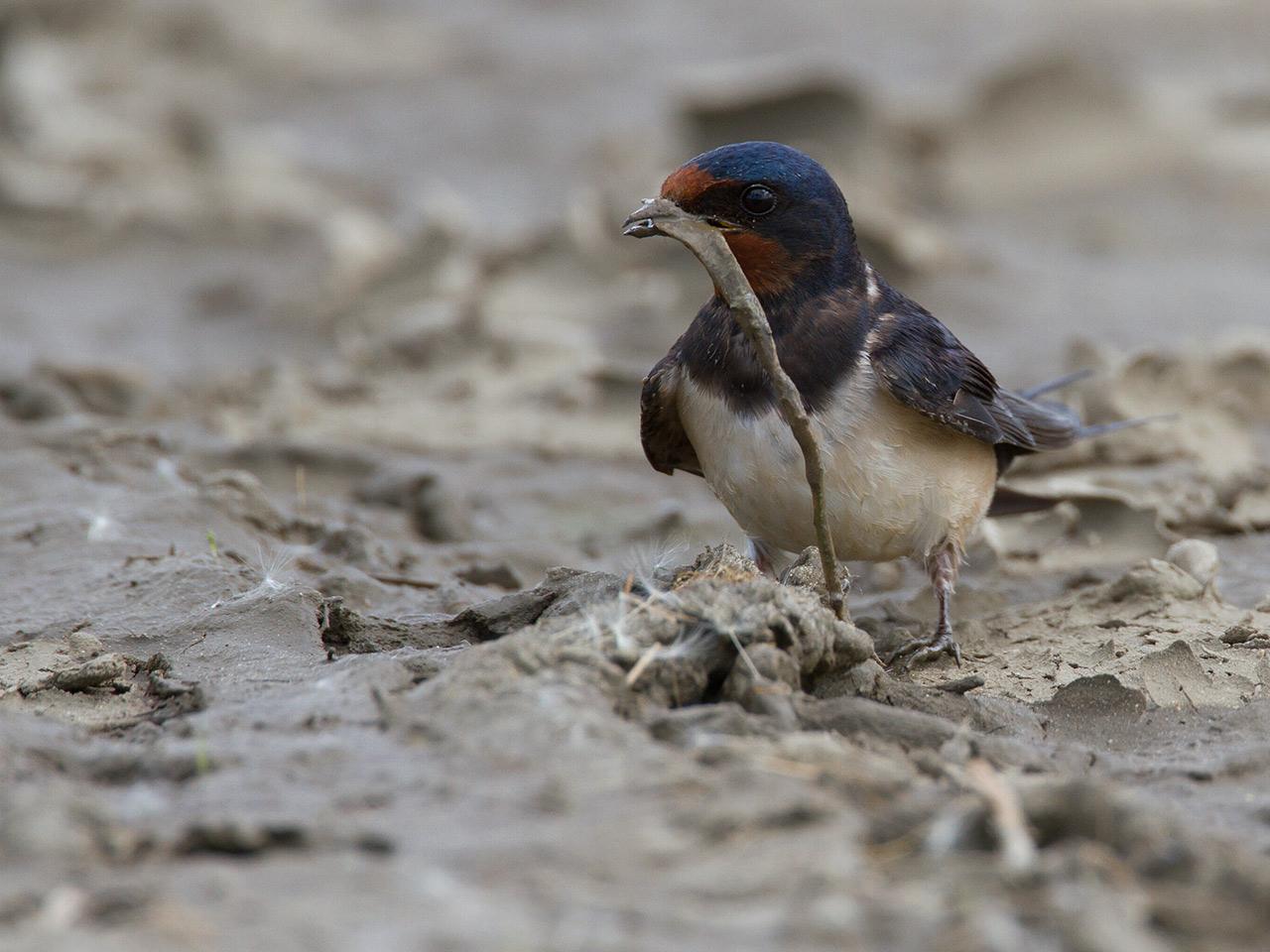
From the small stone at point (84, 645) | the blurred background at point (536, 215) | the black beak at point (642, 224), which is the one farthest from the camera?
the blurred background at point (536, 215)

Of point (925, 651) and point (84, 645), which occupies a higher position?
point (84, 645)

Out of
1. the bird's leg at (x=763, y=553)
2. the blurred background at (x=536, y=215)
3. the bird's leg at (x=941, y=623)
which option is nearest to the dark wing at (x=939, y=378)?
the bird's leg at (x=941, y=623)

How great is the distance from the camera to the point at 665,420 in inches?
189

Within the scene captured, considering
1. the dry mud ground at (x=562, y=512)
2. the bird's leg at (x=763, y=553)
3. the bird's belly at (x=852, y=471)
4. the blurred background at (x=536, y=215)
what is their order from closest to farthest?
1. the dry mud ground at (x=562, y=512)
2. the bird's belly at (x=852, y=471)
3. the bird's leg at (x=763, y=553)
4. the blurred background at (x=536, y=215)

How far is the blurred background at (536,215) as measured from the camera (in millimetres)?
6592

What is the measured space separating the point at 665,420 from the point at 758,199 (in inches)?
28.5

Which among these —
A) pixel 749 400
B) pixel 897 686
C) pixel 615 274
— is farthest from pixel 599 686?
pixel 615 274

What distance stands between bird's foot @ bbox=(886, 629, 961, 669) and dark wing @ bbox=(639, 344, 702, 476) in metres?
0.89

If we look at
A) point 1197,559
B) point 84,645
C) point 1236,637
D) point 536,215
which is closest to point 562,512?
point 1197,559

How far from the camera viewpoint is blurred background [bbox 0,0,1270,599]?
21.6 feet

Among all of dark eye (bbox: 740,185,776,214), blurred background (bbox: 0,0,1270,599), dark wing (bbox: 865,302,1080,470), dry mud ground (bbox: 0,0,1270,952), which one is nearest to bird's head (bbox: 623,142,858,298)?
dark eye (bbox: 740,185,776,214)

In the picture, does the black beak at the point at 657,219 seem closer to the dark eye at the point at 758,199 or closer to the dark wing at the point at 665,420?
the dark eye at the point at 758,199

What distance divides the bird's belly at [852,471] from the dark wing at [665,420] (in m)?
0.07

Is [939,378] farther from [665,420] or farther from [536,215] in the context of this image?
[536,215]
